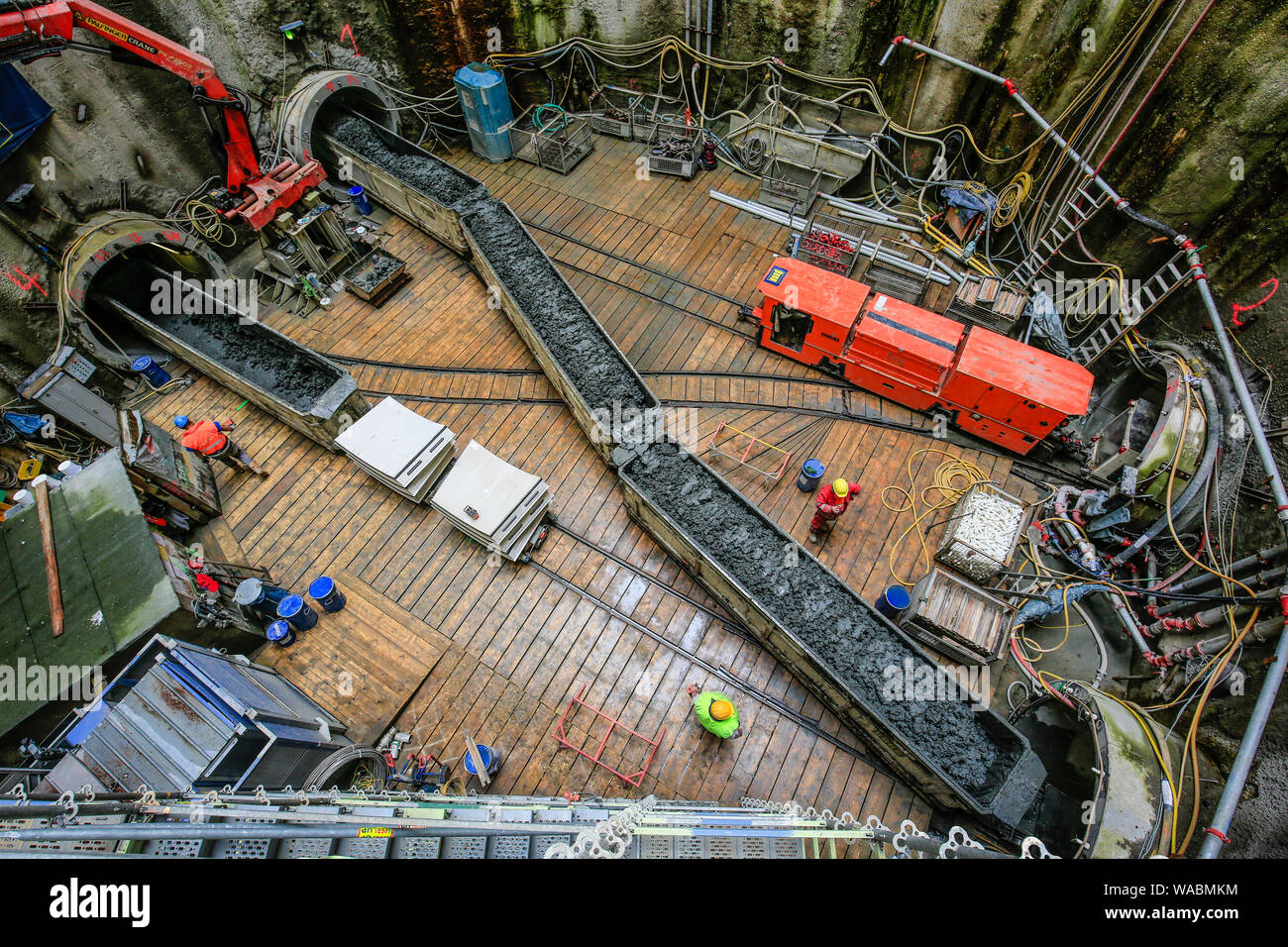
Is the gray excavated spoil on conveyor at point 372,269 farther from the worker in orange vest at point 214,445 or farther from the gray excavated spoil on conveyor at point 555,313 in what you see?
the worker in orange vest at point 214,445

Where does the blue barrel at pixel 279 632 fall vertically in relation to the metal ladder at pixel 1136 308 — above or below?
below

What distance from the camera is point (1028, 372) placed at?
30.2 ft

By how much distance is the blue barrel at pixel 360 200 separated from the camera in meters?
13.0

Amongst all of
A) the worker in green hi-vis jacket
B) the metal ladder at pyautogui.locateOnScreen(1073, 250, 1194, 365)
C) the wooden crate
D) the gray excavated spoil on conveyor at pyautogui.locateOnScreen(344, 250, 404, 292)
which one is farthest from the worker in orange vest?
the metal ladder at pyautogui.locateOnScreen(1073, 250, 1194, 365)

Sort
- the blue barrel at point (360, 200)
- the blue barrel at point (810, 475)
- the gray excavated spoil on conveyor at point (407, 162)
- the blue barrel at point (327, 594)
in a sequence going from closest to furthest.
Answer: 1. the blue barrel at point (327, 594)
2. the blue barrel at point (810, 475)
3. the gray excavated spoil on conveyor at point (407, 162)
4. the blue barrel at point (360, 200)

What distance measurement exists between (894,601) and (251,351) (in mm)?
11983

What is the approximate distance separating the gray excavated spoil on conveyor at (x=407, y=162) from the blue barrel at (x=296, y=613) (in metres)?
8.38

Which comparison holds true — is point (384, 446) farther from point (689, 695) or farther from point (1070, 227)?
point (1070, 227)

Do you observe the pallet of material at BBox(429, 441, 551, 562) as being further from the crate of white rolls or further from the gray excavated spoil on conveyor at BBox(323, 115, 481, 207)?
the gray excavated spoil on conveyor at BBox(323, 115, 481, 207)

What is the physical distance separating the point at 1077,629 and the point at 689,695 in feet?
19.7

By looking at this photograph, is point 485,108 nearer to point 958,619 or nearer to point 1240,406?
point 958,619

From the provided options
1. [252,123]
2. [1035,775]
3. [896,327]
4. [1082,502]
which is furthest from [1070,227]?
[252,123]

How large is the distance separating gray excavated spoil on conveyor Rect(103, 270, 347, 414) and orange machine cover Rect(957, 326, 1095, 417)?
35.4 ft

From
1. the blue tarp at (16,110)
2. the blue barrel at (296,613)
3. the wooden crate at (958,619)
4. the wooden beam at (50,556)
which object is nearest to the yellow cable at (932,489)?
the wooden crate at (958,619)
